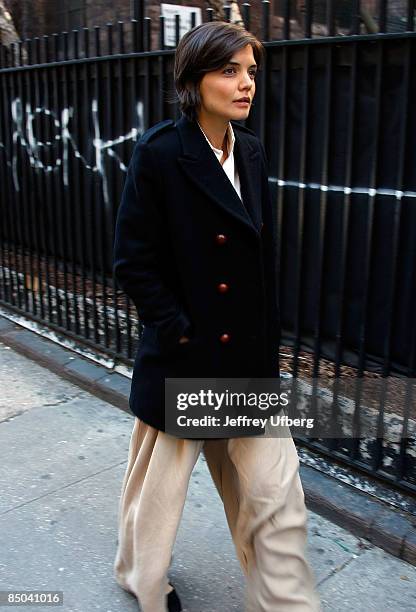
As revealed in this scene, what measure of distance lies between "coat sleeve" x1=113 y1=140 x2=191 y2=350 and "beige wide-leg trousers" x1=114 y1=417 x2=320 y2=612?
1.39 feet

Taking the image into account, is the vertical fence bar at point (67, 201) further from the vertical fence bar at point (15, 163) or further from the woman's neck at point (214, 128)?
the woman's neck at point (214, 128)

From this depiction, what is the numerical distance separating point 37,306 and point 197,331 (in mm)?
3789

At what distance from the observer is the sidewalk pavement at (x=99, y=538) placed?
8.65 ft

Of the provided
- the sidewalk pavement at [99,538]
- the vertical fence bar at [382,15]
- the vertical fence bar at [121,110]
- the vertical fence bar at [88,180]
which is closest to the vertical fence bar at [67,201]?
the vertical fence bar at [88,180]

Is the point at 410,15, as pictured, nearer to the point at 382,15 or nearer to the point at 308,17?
the point at 382,15

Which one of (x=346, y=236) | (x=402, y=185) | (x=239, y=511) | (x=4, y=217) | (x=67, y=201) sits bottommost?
(x=239, y=511)

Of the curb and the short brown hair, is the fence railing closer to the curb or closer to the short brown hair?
the short brown hair

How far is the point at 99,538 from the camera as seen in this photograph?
9.75 ft

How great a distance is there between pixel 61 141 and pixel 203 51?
3212 millimetres

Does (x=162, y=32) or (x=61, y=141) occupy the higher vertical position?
(x=162, y=32)

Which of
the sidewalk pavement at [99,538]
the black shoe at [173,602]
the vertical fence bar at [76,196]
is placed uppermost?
the vertical fence bar at [76,196]

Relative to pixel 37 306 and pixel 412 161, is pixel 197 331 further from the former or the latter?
pixel 37 306

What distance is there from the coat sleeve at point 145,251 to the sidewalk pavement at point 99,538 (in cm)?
116

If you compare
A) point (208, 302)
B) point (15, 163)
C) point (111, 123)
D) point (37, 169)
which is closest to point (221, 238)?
point (208, 302)
